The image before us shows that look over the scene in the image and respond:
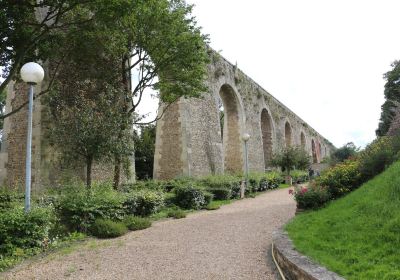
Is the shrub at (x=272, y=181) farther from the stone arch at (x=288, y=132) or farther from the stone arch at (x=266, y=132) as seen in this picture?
the stone arch at (x=288, y=132)

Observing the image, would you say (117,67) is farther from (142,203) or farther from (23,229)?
(23,229)

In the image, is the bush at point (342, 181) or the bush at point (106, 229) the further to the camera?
the bush at point (342, 181)

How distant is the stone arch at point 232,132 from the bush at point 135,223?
50.4 ft

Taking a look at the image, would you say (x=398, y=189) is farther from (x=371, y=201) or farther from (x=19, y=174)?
(x=19, y=174)

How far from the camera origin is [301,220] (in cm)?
713

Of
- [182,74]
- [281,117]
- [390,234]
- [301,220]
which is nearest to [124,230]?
[301,220]

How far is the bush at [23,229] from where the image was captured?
6047 mm

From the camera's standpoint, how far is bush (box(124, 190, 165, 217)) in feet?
32.3

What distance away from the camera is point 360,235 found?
4.74 m

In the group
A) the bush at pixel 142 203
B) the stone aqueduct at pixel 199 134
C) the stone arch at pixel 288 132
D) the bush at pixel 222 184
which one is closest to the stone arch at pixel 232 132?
the stone aqueduct at pixel 199 134

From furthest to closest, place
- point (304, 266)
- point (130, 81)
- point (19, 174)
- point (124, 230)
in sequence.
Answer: point (130, 81)
point (19, 174)
point (124, 230)
point (304, 266)

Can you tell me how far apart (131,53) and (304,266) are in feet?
34.1

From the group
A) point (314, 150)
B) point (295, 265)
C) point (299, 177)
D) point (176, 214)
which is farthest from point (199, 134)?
point (314, 150)

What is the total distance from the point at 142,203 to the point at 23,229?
14.1 ft
